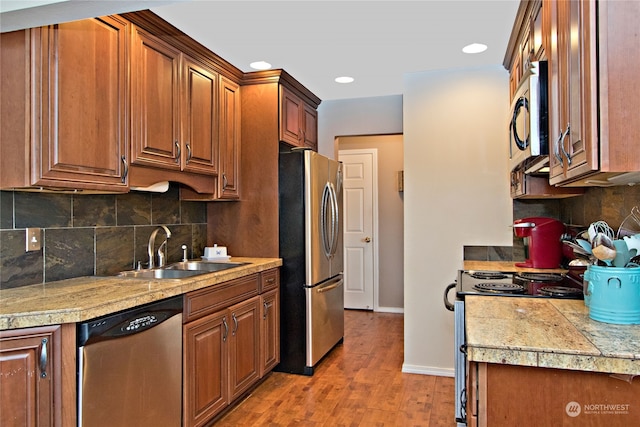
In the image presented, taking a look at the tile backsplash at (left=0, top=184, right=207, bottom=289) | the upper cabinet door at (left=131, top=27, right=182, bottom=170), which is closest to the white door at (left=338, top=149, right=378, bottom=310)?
the tile backsplash at (left=0, top=184, right=207, bottom=289)

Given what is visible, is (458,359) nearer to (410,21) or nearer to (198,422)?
(198,422)

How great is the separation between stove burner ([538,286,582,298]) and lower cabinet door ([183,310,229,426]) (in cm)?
173

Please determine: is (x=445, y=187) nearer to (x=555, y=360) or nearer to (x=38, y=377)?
(x=555, y=360)

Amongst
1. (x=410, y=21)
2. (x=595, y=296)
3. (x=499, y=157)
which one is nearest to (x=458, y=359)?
(x=595, y=296)

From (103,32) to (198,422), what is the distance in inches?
81.0

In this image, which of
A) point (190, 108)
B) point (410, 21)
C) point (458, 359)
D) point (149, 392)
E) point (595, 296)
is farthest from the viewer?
point (190, 108)

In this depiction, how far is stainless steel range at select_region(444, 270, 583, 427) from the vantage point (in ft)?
6.66

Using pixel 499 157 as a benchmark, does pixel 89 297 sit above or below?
below

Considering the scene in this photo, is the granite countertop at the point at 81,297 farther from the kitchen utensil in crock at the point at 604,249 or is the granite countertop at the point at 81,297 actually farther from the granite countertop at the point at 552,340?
the kitchen utensil in crock at the point at 604,249

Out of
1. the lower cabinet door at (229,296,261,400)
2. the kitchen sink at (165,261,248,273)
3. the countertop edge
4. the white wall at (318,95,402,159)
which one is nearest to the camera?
the countertop edge

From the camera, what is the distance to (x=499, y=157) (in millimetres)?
3336

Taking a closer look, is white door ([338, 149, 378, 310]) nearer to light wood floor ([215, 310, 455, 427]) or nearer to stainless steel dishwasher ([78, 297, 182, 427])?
light wood floor ([215, 310, 455, 427])

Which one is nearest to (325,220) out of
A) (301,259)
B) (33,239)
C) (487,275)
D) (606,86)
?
(301,259)

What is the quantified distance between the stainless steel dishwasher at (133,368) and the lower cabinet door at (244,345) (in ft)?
1.77
